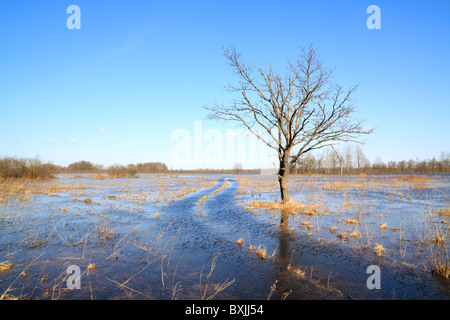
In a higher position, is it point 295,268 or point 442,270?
point 442,270

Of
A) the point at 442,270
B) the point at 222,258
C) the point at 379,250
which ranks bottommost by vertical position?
the point at 222,258

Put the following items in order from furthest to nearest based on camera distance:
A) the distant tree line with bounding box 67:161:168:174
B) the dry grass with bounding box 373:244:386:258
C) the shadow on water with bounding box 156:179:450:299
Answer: the distant tree line with bounding box 67:161:168:174, the dry grass with bounding box 373:244:386:258, the shadow on water with bounding box 156:179:450:299

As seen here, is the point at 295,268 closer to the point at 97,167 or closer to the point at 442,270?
the point at 442,270

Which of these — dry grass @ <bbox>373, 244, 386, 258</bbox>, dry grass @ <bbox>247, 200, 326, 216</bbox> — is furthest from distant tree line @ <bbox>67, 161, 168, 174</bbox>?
dry grass @ <bbox>373, 244, 386, 258</bbox>

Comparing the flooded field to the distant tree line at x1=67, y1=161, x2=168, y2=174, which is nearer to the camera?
the flooded field

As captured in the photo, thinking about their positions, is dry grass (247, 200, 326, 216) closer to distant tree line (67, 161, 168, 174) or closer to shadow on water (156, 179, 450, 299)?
shadow on water (156, 179, 450, 299)

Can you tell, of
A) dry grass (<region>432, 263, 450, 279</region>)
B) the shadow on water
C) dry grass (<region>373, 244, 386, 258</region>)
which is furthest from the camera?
dry grass (<region>373, 244, 386, 258</region>)

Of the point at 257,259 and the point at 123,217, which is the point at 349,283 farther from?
the point at 123,217

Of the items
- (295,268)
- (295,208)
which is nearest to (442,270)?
(295,268)

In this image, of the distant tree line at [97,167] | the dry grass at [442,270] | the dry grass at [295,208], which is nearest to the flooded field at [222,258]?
the dry grass at [442,270]

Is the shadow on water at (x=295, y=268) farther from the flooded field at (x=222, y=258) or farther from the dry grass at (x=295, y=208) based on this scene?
the dry grass at (x=295, y=208)

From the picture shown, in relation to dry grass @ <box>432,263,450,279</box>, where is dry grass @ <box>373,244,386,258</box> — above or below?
below
